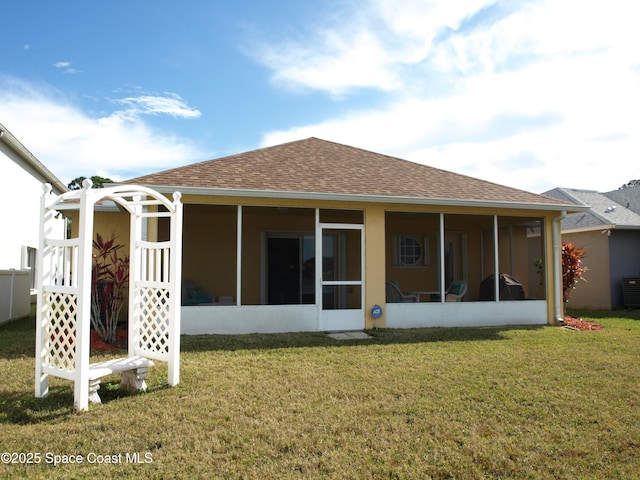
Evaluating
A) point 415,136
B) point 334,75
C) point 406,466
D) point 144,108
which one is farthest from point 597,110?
point 144,108

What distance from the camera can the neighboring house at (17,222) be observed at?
11.4 metres

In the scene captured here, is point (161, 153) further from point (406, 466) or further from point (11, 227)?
point (406, 466)

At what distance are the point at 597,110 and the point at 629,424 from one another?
935cm

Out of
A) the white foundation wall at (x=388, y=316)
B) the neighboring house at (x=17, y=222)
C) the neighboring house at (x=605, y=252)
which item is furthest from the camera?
the neighboring house at (x=605, y=252)

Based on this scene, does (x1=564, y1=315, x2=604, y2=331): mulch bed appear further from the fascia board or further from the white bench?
the white bench

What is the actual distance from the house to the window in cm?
3

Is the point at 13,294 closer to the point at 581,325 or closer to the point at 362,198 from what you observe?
the point at 362,198

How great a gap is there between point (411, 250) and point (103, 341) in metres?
8.85

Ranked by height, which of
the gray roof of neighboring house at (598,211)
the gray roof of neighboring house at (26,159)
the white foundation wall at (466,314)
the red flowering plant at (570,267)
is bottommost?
the white foundation wall at (466,314)

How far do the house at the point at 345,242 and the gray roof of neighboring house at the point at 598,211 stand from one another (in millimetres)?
2144

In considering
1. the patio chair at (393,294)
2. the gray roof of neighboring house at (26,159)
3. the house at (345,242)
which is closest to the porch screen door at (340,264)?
the house at (345,242)

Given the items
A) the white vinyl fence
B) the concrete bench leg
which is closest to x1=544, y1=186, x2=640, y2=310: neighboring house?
the concrete bench leg

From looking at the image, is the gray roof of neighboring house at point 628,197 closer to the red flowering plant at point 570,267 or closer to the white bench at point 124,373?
the red flowering plant at point 570,267

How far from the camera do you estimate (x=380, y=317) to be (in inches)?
371
